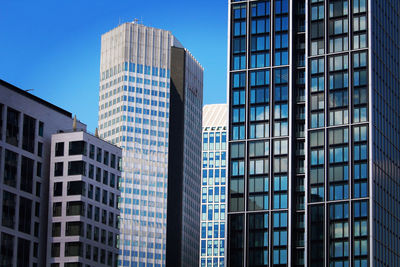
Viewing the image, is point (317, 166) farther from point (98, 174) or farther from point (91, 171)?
point (91, 171)

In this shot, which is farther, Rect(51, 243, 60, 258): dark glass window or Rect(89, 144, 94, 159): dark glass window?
Rect(89, 144, 94, 159): dark glass window

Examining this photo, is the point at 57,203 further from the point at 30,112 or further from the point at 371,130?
the point at 371,130

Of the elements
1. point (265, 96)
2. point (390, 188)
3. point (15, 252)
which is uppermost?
point (265, 96)

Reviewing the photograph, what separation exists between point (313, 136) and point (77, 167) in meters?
50.0

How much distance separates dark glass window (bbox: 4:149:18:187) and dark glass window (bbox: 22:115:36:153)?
3.81 meters

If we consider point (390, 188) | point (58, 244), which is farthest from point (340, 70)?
point (58, 244)

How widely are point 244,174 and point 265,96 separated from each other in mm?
16722

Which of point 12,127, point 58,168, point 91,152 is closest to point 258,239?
point 91,152

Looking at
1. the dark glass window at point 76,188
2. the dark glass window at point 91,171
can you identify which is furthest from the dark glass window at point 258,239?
the dark glass window at point 76,188

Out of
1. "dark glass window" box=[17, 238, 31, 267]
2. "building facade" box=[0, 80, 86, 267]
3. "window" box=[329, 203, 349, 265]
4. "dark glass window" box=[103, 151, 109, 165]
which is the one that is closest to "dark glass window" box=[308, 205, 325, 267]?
"window" box=[329, 203, 349, 265]

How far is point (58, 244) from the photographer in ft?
526

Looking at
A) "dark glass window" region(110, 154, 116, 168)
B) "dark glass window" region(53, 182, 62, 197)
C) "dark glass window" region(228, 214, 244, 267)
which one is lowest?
"dark glass window" region(228, 214, 244, 267)

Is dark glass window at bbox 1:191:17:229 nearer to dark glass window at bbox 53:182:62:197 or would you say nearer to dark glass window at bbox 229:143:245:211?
dark glass window at bbox 53:182:62:197

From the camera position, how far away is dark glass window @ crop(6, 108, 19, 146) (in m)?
154
